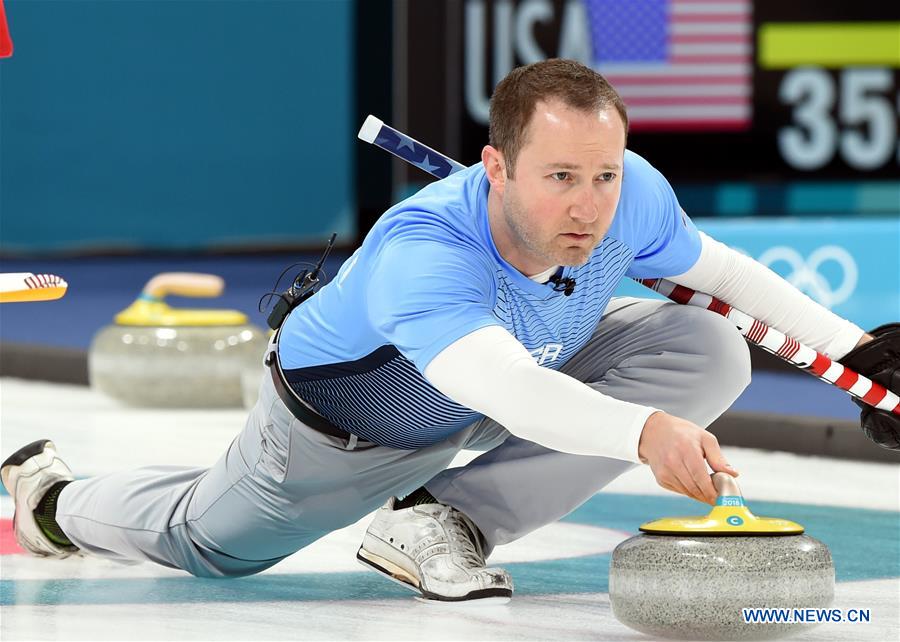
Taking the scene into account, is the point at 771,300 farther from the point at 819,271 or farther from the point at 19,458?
the point at 819,271

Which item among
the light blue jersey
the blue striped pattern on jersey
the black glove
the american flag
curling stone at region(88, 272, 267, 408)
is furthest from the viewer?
the american flag

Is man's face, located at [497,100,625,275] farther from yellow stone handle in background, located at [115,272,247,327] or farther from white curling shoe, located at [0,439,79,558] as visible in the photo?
yellow stone handle in background, located at [115,272,247,327]

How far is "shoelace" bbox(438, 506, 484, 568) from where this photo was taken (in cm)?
314

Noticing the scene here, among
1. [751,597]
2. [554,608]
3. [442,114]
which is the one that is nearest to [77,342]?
[442,114]

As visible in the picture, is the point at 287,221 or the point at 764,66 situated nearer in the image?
the point at 764,66

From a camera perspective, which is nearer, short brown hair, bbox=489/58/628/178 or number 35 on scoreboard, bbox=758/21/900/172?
short brown hair, bbox=489/58/628/178

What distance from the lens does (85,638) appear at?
278 centimetres

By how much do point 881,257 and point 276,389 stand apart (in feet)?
11.8

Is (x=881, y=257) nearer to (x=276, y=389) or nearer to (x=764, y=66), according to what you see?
(x=764, y=66)

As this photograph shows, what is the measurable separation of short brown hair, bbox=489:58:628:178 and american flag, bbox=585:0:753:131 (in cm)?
533

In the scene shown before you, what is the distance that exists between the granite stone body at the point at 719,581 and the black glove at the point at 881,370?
66cm

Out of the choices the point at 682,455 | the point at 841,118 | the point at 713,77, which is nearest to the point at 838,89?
the point at 841,118

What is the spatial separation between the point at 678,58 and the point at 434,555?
5.44 metres

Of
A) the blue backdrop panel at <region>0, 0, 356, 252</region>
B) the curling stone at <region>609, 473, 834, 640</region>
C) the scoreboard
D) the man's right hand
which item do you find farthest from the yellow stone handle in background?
the blue backdrop panel at <region>0, 0, 356, 252</region>
